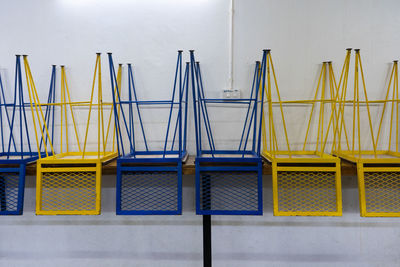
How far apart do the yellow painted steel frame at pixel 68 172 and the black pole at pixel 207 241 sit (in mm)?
728

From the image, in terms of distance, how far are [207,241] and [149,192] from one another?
0.56m

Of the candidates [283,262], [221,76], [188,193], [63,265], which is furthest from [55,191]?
[283,262]

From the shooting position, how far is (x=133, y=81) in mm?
2010

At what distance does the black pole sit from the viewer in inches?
72.4

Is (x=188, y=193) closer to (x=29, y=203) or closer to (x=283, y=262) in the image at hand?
(x=283, y=262)

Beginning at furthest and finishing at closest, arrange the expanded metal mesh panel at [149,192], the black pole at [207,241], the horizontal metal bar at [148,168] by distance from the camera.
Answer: the expanded metal mesh panel at [149,192]
the black pole at [207,241]
the horizontal metal bar at [148,168]

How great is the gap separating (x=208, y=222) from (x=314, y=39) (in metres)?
1.59

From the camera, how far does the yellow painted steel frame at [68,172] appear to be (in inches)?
64.2

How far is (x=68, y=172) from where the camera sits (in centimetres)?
176

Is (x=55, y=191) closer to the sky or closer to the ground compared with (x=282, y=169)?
closer to the ground

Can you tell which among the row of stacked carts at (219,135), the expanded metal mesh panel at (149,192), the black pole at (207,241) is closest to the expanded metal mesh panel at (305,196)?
the row of stacked carts at (219,135)

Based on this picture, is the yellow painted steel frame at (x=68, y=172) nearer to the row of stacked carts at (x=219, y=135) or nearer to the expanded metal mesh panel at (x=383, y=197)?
the row of stacked carts at (x=219, y=135)

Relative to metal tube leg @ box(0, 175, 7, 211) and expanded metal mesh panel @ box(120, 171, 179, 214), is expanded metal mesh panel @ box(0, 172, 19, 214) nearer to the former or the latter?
metal tube leg @ box(0, 175, 7, 211)

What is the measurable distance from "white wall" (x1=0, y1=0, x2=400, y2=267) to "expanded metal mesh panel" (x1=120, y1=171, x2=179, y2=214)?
118 millimetres
